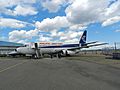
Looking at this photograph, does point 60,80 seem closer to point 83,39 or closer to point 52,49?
point 52,49

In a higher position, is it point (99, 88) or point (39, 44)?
point (39, 44)

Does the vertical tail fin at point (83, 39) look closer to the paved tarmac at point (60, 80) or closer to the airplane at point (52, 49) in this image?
the airplane at point (52, 49)

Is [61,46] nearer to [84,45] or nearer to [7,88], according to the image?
[84,45]

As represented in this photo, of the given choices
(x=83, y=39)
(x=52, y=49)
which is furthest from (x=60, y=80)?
(x=83, y=39)

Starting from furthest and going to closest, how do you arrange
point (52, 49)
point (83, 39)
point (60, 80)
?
point (83, 39) < point (52, 49) < point (60, 80)

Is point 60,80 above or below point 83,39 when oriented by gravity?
below

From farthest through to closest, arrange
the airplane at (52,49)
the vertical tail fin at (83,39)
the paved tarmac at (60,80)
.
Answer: the vertical tail fin at (83,39)
the airplane at (52,49)
the paved tarmac at (60,80)

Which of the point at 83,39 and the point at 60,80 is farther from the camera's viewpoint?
the point at 83,39

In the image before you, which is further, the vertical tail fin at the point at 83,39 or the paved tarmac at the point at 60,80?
the vertical tail fin at the point at 83,39

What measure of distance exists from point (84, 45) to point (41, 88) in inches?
1826

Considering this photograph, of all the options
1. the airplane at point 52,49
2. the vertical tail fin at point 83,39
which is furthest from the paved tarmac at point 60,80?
the vertical tail fin at point 83,39

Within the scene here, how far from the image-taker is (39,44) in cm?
4828

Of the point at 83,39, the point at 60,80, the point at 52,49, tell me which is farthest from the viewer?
the point at 83,39

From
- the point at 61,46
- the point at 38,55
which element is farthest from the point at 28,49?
the point at 61,46
